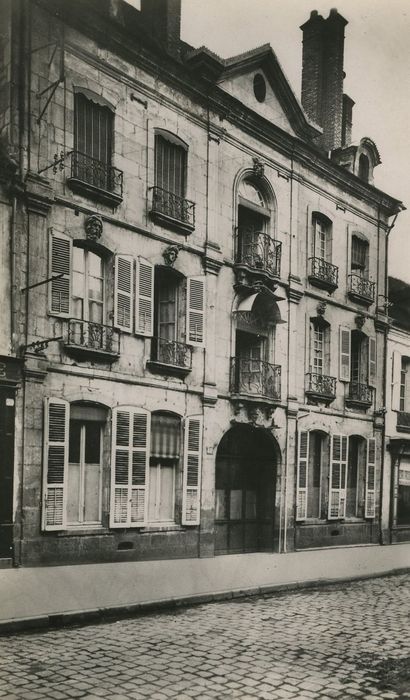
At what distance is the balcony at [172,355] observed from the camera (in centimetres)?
1528

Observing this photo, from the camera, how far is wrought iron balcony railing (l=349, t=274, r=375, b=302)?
71.1 feet

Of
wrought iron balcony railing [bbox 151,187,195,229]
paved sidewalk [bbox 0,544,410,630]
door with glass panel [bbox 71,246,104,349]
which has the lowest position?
paved sidewalk [bbox 0,544,410,630]

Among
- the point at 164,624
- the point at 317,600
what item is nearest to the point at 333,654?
the point at 164,624

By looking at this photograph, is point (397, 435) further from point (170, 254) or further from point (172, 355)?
point (170, 254)

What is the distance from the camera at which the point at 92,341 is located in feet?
44.5

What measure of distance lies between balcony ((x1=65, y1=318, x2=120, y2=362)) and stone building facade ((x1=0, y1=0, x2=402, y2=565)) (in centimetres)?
4

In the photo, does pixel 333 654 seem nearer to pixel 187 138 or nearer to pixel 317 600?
pixel 317 600

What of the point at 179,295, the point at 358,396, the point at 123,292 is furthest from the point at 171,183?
the point at 358,396

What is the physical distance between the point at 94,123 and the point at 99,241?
8.18 feet

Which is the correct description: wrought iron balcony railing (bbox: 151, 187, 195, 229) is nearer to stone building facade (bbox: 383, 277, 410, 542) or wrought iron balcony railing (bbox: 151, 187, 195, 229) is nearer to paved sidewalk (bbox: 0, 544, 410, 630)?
paved sidewalk (bbox: 0, 544, 410, 630)

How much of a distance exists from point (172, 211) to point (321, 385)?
7317 millimetres

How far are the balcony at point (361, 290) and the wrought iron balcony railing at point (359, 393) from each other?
274 centimetres

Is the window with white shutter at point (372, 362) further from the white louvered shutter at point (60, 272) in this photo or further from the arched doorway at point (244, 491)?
the white louvered shutter at point (60, 272)

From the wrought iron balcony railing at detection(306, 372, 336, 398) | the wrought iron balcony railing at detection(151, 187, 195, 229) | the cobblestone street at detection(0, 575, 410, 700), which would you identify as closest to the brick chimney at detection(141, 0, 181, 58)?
the wrought iron balcony railing at detection(151, 187, 195, 229)
